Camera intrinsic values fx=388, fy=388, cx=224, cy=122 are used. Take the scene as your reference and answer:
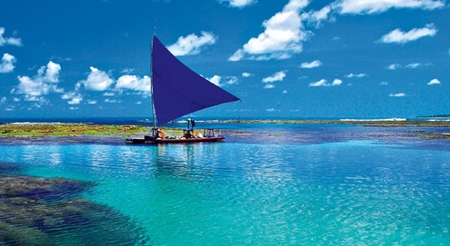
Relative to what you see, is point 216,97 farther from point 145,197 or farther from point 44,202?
point 44,202

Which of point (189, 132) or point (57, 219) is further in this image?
point (189, 132)

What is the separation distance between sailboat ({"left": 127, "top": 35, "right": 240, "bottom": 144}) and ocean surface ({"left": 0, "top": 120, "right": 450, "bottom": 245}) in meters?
8.66

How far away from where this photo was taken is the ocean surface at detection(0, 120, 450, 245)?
12.5 metres

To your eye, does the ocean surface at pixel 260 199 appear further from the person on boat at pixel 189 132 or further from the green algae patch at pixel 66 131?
the green algae patch at pixel 66 131

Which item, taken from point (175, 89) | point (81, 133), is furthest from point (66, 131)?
point (175, 89)

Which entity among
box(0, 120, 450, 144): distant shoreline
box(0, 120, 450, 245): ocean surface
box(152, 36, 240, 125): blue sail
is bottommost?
box(0, 120, 450, 245): ocean surface

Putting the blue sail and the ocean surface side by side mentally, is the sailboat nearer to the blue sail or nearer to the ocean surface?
the blue sail

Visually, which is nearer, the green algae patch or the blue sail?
the blue sail

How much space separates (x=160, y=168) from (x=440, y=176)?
1767 centimetres

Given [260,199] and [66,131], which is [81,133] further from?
[260,199]

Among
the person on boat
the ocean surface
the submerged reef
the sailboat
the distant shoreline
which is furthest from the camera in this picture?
the distant shoreline

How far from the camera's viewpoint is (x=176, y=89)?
39094mm

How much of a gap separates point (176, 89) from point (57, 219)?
26.6 meters

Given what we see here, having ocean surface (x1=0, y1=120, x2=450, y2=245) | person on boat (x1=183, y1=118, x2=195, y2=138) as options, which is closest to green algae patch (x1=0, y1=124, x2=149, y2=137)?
person on boat (x1=183, y1=118, x2=195, y2=138)
